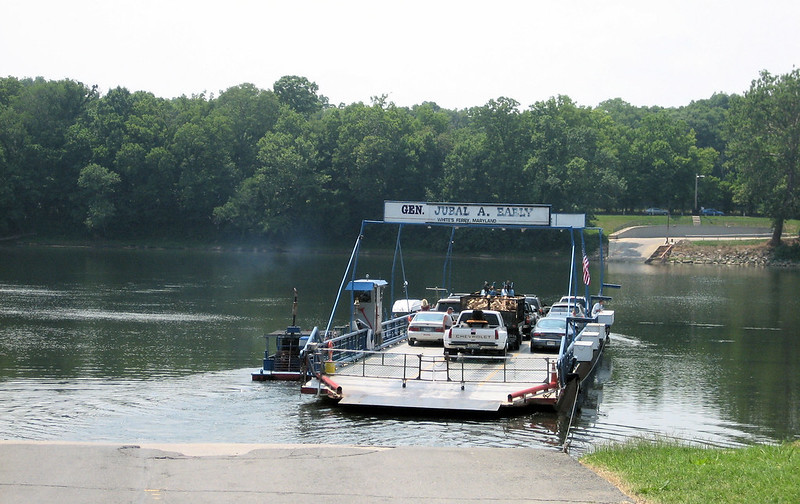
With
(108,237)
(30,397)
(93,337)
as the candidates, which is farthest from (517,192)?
(30,397)

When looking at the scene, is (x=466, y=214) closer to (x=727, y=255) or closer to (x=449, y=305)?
(x=449, y=305)

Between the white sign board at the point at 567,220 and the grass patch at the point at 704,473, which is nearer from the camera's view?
the grass patch at the point at 704,473

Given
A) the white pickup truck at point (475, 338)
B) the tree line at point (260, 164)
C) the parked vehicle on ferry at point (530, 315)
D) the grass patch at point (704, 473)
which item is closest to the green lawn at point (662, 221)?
the tree line at point (260, 164)

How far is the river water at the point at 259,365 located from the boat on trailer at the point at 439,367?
21.3 inches

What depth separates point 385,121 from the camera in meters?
120

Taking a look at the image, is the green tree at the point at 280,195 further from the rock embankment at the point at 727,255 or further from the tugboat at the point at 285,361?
the tugboat at the point at 285,361

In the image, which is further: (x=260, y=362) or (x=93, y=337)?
(x=93, y=337)

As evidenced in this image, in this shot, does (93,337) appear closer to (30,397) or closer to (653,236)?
(30,397)

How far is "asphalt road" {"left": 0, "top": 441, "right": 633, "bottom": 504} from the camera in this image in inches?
544

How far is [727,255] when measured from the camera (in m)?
106

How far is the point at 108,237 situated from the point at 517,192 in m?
51.6

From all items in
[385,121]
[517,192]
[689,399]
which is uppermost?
[385,121]

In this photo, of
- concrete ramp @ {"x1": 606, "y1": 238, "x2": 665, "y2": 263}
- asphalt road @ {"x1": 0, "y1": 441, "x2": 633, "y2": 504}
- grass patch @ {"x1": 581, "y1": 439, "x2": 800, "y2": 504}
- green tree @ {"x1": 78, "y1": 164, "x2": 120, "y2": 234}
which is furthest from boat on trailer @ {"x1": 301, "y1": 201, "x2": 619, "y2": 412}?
green tree @ {"x1": 78, "y1": 164, "x2": 120, "y2": 234}

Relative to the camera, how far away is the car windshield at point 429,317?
36406 millimetres
